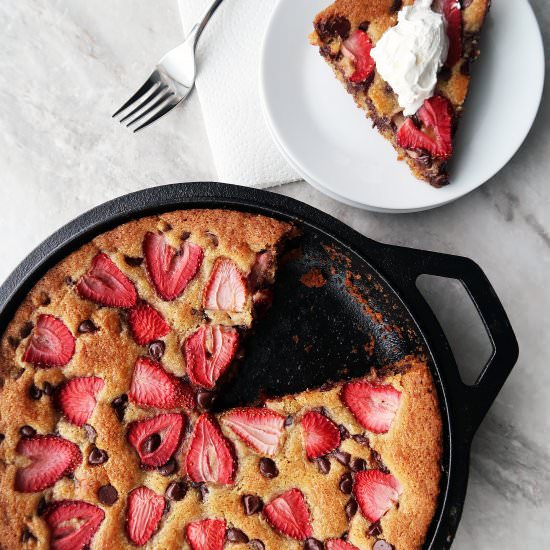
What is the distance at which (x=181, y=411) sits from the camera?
2.60m

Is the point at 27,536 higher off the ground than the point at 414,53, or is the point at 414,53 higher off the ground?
the point at 414,53

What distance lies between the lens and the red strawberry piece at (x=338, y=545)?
8.30ft

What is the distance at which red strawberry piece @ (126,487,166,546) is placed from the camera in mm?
2498

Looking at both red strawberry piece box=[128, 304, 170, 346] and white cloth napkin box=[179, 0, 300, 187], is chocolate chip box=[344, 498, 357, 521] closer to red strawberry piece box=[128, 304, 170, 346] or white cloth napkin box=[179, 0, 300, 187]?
red strawberry piece box=[128, 304, 170, 346]

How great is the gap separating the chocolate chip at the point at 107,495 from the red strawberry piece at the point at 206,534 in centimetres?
29

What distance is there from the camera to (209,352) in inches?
104

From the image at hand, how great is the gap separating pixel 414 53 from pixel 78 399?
1.84 metres

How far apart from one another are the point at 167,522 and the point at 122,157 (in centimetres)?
151

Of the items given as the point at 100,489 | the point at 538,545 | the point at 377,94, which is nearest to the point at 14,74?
the point at 377,94

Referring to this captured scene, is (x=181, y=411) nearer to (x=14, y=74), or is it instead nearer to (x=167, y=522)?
(x=167, y=522)

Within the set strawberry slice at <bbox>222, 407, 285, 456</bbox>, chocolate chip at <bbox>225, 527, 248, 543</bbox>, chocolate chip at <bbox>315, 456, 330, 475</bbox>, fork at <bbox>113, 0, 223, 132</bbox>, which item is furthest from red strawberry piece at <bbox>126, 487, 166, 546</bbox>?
fork at <bbox>113, 0, 223, 132</bbox>

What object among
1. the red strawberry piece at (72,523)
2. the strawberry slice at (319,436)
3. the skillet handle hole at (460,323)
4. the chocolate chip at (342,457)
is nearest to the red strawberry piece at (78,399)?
the red strawberry piece at (72,523)

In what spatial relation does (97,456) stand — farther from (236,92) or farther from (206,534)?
(236,92)

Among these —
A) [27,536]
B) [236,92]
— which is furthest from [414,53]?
[27,536]
